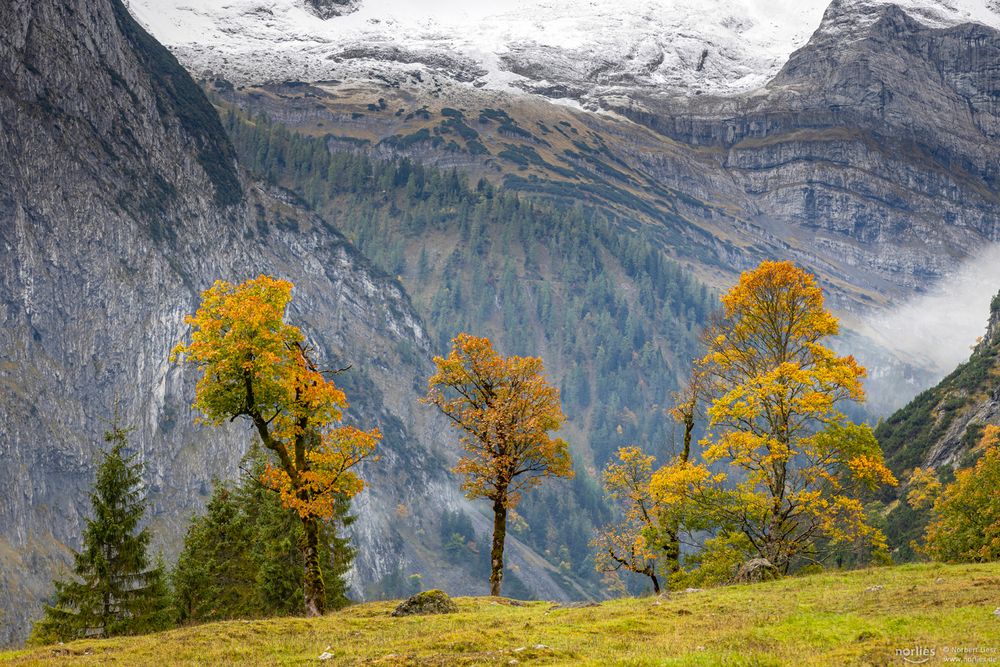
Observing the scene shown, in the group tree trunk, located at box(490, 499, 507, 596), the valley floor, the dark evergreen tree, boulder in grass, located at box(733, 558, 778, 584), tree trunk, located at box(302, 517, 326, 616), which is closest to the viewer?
the valley floor

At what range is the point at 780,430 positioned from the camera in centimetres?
4272

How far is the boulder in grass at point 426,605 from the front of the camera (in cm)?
3716

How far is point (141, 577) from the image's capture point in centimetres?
5600

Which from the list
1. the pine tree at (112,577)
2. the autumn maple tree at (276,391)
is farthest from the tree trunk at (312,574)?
the pine tree at (112,577)

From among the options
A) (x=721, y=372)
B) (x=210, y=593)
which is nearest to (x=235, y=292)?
(x=721, y=372)

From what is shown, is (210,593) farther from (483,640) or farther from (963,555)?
(963,555)

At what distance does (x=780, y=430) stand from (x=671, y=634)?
55.5 feet

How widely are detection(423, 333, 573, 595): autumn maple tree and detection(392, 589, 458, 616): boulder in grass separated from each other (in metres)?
7.40

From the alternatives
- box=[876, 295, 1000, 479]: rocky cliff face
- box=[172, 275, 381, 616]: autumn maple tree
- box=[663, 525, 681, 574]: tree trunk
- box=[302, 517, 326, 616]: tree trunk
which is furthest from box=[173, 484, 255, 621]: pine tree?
box=[876, 295, 1000, 479]: rocky cliff face

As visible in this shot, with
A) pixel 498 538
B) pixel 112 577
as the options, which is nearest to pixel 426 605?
pixel 498 538

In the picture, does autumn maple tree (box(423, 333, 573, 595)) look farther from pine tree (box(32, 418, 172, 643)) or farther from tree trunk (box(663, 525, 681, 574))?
pine tree (box(32, 418, 172, 643))

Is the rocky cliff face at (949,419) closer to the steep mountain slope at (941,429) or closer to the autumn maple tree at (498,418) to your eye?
the steep mountain slope at (941,429)

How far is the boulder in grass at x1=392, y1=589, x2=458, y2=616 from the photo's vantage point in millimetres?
37156

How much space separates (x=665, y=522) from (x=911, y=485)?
4284 inches
